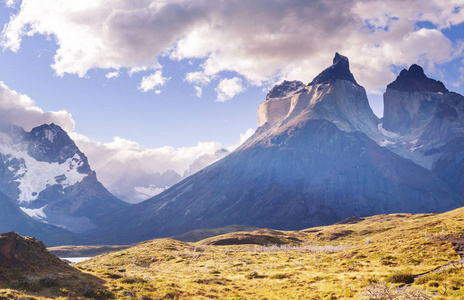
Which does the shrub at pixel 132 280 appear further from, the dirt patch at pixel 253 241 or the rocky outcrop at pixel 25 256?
the dirt patch at pixel 253 241

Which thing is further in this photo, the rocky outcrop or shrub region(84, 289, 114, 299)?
the rocky outcrop

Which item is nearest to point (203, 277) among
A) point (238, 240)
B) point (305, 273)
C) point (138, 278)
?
point (138, 278)

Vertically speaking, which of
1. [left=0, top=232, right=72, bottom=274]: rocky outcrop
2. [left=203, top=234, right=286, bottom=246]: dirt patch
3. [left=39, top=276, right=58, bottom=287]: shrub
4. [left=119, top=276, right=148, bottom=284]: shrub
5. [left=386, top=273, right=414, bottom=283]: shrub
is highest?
[left=0, top=232, right=72, bottom=274]: rocky outcrop

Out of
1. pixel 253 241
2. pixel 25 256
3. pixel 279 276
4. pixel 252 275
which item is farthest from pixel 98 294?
pixel 253 241

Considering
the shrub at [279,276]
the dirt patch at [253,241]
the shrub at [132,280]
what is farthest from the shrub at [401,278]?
the dirt patch at [253,241]

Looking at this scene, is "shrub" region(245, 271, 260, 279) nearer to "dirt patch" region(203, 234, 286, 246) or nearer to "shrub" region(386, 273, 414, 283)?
"shrub" region(386, 273, 414, 283)

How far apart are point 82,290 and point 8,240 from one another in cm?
1452

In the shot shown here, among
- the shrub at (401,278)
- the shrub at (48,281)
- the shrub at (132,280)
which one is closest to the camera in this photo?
the shrub at (401,278)

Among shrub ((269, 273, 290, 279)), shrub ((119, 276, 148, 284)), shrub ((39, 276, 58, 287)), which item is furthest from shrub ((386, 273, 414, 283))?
shrub ((39, 276, 58, 287))

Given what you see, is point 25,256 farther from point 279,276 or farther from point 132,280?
point 279,276

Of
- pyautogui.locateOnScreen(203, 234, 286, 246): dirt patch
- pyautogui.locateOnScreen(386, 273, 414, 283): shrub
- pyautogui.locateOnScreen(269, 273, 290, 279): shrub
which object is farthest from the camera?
pyautogui.locateOnScreen(203, 234, 286, 246): dirt patch

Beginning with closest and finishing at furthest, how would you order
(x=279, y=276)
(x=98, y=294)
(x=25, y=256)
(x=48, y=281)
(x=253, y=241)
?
(x=98, y=294), (x=48, y=281), (x=25, y=256), (x=279, y=276), (x=253, y=241)

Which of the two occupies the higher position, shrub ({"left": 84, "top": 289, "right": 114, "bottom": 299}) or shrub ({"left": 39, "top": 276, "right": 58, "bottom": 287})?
shrub ({"left": 39, "top": 276, "right": 58, "bottom": 287})

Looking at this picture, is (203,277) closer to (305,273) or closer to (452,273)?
(305,273)
